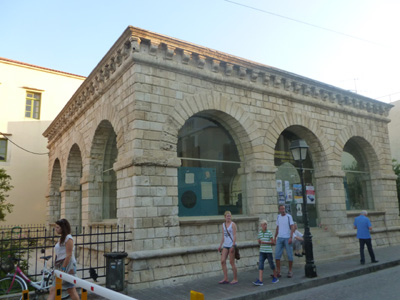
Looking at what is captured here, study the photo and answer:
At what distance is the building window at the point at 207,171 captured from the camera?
31.5ft

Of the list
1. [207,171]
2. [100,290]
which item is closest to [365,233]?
[207,171]

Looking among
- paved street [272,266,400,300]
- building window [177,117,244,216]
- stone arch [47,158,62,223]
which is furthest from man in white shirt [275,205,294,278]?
stone arch [47,158,62,223]

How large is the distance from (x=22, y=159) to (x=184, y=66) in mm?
13842

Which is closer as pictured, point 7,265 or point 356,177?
point 7,265

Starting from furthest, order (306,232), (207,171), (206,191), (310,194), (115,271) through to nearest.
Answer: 1. (310,194)
2. (207,171)
3. (206,191)
4. (306,232)
5. (115,271)

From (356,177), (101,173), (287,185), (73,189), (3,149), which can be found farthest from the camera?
(3,149)

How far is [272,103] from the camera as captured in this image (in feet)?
37.6

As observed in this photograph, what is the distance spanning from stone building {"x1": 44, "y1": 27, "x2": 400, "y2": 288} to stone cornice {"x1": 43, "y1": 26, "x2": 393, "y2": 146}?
4 centimetres

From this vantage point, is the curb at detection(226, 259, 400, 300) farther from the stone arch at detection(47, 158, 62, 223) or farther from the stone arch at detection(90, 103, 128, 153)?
the stone arch at detection(47, 158, 62, 223)

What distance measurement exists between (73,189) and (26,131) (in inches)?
297

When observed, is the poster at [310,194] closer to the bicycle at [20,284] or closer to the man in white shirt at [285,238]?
the man in white shirt at [285,238]

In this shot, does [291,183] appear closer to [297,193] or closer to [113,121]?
[297,193]

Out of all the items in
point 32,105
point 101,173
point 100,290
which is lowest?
point 100,290

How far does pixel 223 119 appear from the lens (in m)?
10.6
